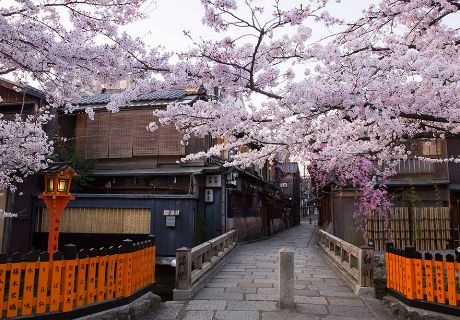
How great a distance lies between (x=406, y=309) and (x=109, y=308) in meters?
5.54

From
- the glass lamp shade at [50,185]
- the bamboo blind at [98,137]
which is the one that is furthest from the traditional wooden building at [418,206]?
the glass lamp shade at [50,185]

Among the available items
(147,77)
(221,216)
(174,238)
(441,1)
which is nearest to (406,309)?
(441,1)

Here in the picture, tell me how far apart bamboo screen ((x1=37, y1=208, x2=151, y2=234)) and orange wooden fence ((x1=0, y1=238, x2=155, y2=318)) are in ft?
25.0

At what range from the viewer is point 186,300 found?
8430 mm

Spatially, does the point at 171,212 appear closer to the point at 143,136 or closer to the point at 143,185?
the point at 143,185

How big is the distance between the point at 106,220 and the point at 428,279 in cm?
1221

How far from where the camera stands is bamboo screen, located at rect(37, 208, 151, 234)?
15.2m

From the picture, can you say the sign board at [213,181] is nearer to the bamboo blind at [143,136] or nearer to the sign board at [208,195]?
the sign board at [208,195]

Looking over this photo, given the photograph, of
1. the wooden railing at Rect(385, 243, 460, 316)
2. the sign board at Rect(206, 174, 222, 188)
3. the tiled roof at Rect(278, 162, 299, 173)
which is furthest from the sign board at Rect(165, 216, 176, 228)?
the tiled roof at Rect(278, 162, 299, 173)

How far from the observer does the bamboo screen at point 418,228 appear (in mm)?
17500

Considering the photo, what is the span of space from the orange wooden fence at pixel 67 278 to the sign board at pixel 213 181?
10.5m

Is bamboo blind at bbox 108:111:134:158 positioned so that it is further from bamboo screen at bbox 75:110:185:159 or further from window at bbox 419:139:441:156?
window at bbox 419:139:441:156

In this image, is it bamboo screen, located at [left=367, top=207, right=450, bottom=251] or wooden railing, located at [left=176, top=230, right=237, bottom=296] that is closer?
wooden railing, located at [left=176, top=230, right=237, bottom=296]

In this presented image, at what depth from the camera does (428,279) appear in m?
6.76
